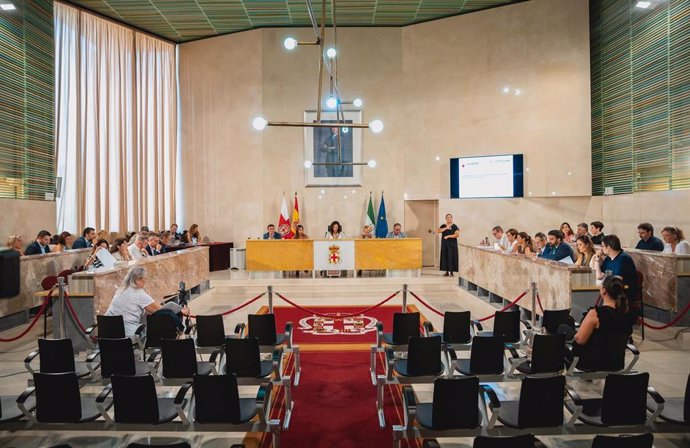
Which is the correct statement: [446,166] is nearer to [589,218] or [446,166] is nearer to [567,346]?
[589,218]

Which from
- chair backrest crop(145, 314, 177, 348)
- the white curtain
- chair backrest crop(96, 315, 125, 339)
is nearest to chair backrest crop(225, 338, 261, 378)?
chair backrest crop(145, 314, 177, 348)

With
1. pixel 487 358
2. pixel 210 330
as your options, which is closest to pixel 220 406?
pixel 210 330

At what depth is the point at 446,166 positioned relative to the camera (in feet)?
47.7

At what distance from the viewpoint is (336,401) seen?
468 centimetres

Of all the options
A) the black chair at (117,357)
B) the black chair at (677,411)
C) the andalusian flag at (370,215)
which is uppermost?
the andalusian flag at (370,215)

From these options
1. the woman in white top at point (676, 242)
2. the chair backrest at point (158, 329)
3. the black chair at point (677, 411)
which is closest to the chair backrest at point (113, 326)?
the chair backrest at point (158, 329)

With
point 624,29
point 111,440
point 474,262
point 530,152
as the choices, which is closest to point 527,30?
point 624,29

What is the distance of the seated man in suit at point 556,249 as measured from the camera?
7.64m

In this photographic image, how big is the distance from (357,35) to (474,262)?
862 centimetres

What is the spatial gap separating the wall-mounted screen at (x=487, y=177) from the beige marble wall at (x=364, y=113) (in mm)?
277

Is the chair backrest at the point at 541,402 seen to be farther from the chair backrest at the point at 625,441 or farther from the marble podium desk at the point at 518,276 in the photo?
the marble podium desk at the point at 518,276

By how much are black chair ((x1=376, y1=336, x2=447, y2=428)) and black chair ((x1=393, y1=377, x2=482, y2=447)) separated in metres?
0.92

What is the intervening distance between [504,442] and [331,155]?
1313 cm

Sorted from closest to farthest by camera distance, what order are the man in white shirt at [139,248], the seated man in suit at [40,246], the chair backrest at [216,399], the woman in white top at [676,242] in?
1. the chair backrest at [216,399]
2. the woman in white top at [676,242]
3. the man in white shirt at [139,248]
4. the seated man in suit at [40,246]
